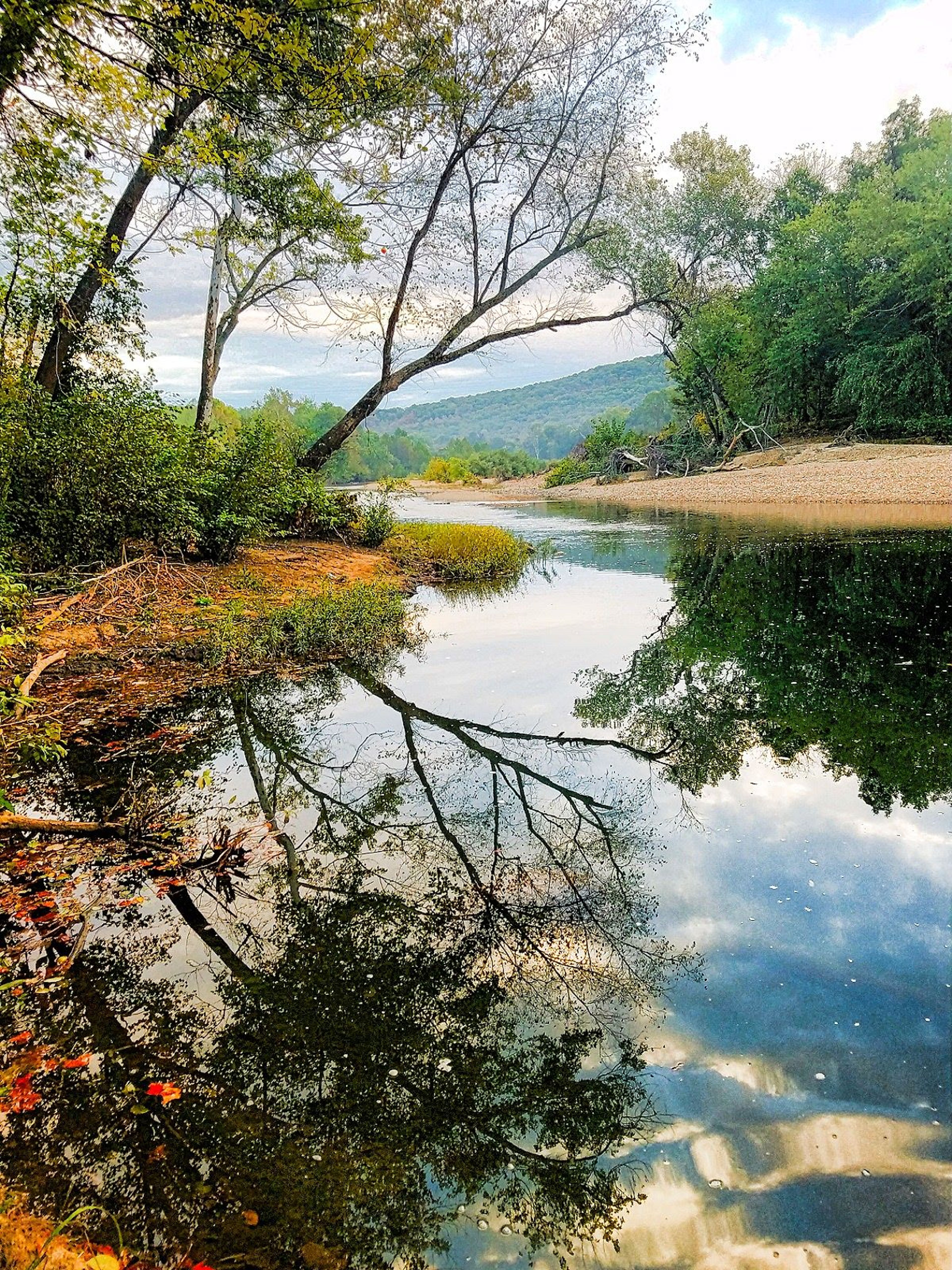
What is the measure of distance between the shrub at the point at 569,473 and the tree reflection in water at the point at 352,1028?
42800 mm

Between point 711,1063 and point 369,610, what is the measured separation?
740cm

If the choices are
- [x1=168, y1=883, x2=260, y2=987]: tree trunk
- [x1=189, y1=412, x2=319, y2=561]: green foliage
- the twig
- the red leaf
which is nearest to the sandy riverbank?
[x1=189, y1=412, x2=319, y2=561]: green foliage

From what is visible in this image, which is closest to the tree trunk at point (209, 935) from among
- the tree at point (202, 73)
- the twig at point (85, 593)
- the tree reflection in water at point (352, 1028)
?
the tree reflection in water at point (352, 1028)

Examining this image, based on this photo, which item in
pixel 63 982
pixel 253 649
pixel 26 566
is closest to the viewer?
pixel 63 982

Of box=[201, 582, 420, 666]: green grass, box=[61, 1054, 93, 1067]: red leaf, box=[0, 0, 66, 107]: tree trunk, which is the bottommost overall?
box=[61, 1054, 93, 1067]: red leaf

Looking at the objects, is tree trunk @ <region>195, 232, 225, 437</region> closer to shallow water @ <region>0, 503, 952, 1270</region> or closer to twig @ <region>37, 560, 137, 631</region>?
twig @ <region>37, 560, 137, 631</region>

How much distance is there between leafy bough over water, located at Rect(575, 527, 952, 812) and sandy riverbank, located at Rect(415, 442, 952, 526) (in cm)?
797

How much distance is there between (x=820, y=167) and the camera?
4075cm

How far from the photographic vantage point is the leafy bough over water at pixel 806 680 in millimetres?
4812

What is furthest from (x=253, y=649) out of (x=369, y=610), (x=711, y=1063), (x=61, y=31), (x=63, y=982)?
(x=711, y=1063)

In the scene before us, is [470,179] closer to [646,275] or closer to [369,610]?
[646,275]

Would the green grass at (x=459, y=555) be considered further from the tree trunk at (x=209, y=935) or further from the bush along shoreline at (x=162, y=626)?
the tree trunk at (x=209, y=935)

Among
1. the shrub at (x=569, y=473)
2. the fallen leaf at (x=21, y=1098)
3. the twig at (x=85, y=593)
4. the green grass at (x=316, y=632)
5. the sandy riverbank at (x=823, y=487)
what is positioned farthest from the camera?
the shrub at (x=569, y=473)

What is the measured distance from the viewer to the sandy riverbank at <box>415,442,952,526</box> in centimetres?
1950
